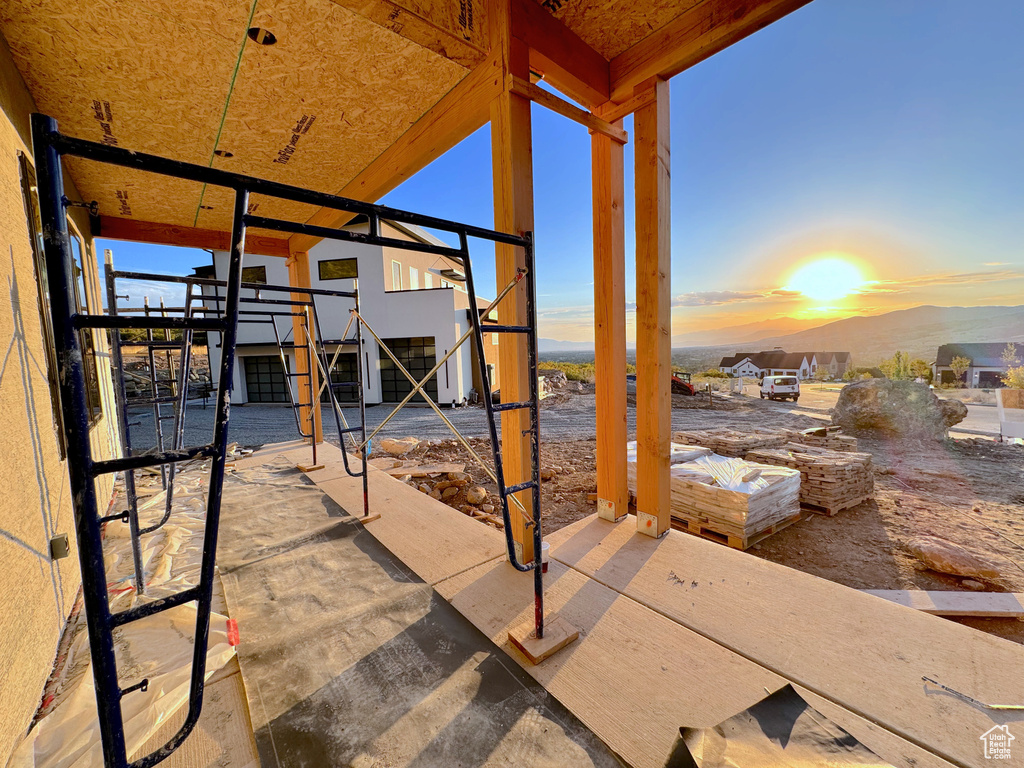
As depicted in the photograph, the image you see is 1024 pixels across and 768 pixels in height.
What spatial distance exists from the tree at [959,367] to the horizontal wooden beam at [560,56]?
54754 mm

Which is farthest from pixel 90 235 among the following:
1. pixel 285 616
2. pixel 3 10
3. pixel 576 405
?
pixel 576 405

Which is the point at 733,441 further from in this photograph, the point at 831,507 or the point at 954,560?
the point at 954,560

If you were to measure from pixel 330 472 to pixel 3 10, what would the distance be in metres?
4.24

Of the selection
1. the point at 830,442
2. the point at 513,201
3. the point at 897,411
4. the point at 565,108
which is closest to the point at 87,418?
the point at 513,201

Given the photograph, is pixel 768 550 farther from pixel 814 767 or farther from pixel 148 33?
pixel 148 33

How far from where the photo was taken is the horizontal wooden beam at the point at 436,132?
106 inches

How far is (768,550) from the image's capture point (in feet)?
13.4

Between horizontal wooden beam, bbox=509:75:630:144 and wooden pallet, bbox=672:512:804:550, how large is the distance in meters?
3.69

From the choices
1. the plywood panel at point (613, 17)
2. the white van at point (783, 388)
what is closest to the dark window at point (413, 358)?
the plywood panel at point (613, 17)

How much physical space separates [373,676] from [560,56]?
12.6 feet

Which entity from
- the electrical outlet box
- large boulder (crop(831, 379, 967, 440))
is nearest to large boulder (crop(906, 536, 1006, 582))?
the electrical outlet box

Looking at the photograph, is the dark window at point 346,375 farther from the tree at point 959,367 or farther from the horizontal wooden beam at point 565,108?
the tree at point 959,367

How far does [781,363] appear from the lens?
6059 centimetres

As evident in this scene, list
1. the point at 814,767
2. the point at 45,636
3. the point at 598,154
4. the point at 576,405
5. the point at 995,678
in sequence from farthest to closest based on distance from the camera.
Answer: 1. the point at 576,405
2. the point at 598,154
3. the point at 45,636
4. the point at 995,678
5. the point at 814,767
